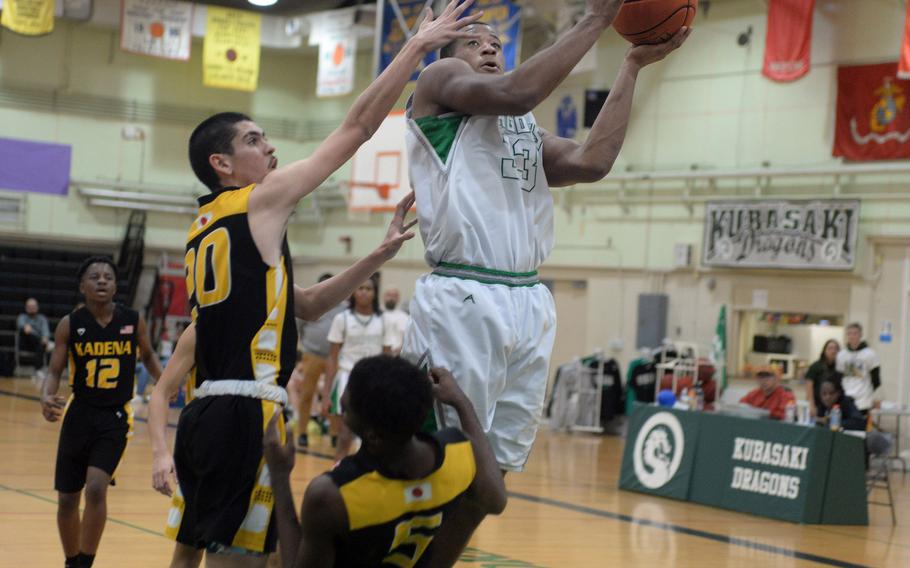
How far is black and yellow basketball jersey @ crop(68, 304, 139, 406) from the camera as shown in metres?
6.41

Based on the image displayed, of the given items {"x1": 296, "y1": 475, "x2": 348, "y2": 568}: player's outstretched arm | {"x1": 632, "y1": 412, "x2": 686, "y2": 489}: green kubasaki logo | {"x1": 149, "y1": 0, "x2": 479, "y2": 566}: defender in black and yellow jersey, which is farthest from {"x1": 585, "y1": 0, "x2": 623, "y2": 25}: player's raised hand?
{"x1": 632, "y1": 412, "x2": 686, "y2": 489}: green kubasaki logo

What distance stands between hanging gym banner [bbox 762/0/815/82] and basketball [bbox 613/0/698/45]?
14346 mm

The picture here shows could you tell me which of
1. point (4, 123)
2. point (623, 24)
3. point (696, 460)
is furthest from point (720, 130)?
point (623, 24)

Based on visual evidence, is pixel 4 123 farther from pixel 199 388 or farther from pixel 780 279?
pixel 199 388

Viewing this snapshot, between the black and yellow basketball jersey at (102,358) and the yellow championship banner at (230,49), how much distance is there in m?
15.8

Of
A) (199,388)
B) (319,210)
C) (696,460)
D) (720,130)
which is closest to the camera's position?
(199,388)

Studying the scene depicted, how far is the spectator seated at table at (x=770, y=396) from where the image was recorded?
13266 mm

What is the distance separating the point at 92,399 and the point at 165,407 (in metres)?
2.06

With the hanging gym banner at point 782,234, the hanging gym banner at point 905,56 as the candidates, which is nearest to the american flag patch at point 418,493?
the hanging gym banner at point 905,56

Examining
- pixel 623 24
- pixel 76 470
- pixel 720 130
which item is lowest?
pixel 76 470

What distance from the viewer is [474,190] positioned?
3.61 m

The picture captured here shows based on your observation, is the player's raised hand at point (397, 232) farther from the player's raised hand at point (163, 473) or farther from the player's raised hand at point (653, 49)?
the player's raised hand at point (163, 473)

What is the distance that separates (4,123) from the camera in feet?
81.1

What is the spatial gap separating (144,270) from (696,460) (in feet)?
56.1
